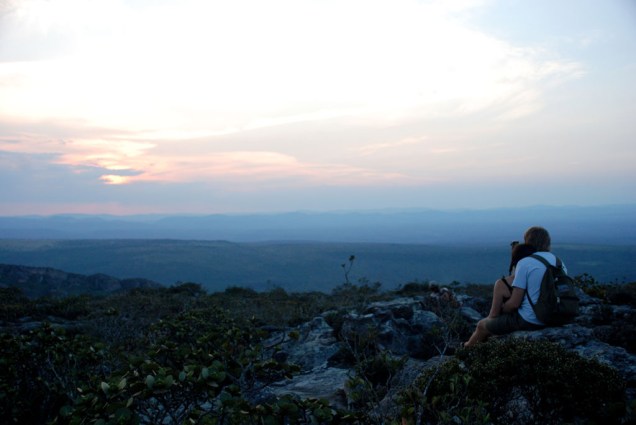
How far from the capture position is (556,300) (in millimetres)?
6395

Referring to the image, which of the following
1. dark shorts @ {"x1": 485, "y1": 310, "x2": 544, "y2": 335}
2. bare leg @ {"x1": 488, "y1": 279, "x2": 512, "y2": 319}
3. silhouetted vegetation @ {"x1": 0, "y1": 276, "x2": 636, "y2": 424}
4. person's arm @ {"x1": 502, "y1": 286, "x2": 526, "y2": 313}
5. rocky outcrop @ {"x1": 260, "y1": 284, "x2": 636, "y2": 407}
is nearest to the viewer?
silhouetted vegetation @ {"x1": 0, "y1": 276, "x2": 636, "y2": 424}

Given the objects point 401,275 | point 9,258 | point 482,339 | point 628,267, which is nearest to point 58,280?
point 482,339

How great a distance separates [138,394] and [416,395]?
193 centimetres

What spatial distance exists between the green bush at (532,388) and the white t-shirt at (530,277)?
69.5 inches

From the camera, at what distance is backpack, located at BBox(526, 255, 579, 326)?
636cm

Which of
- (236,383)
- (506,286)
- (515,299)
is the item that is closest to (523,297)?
(515,299)

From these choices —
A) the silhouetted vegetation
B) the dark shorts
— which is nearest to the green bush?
the silhouetted vegetation

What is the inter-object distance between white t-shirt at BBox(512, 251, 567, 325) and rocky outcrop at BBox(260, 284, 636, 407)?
38 cm

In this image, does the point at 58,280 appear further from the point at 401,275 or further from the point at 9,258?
the point at 9,258

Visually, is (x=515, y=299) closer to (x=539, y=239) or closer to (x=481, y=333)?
(x=481, y=333)

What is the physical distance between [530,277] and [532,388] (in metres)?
2.53

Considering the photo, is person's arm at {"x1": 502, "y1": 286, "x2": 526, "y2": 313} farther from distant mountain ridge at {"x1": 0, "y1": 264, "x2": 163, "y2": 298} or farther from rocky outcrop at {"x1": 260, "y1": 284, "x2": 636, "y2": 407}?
distant mountain ridge at {"x1": 0, "y1": 264, "x2": 163, "y2": 298}

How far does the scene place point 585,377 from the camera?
4.08 metres

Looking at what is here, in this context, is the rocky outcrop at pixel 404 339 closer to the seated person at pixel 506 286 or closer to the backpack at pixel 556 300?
the backpack at pixel 556 300
